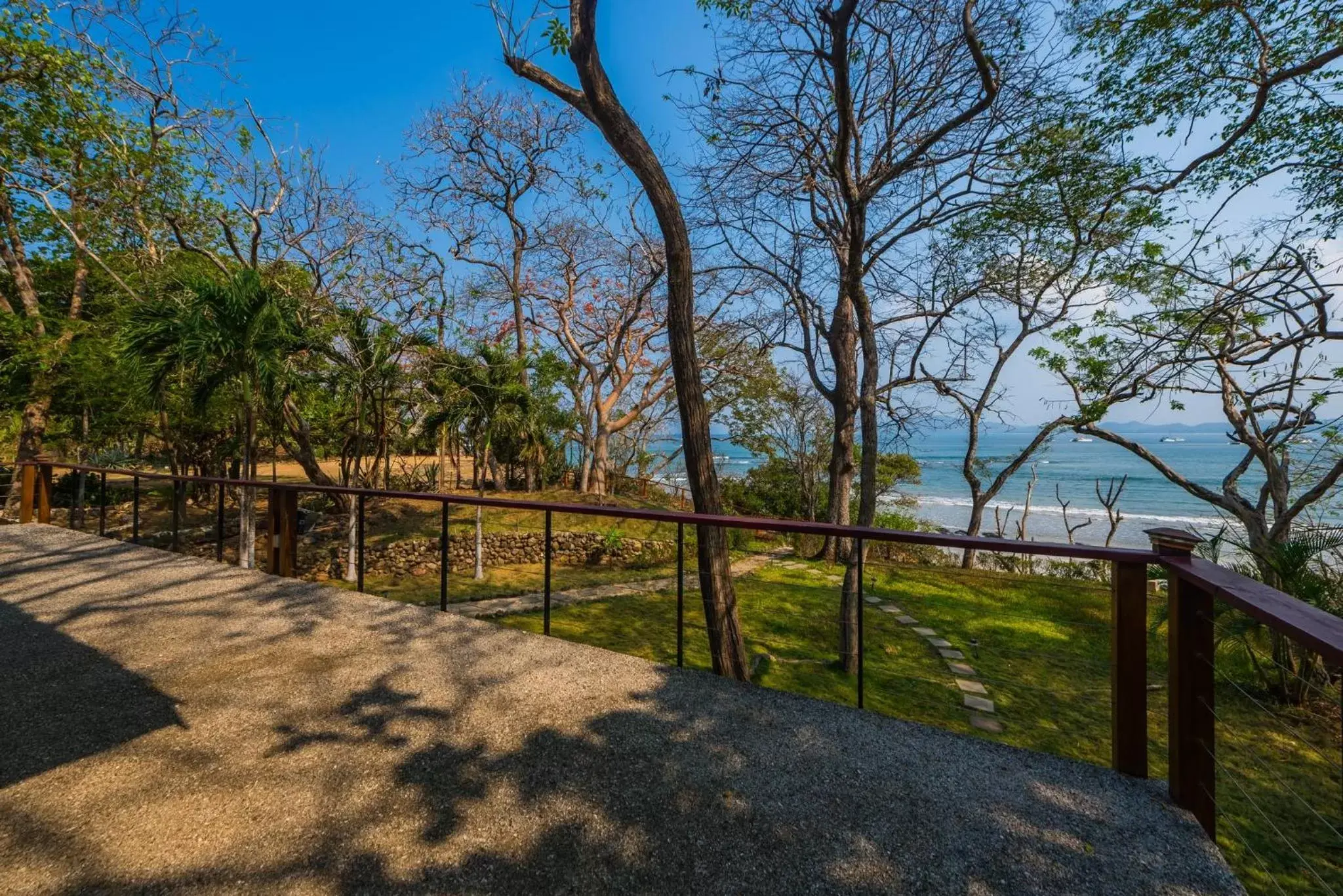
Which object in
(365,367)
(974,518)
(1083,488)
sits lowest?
(1083,488)

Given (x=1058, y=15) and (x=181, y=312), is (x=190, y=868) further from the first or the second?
(x=1058, y=15)

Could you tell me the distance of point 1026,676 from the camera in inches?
204

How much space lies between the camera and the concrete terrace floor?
1299mm

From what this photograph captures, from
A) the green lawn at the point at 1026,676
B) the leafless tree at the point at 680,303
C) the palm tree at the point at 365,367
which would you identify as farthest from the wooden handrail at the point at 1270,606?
the palm tree at the point at 365,367

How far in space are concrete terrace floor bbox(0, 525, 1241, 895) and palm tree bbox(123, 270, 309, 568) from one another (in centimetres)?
381

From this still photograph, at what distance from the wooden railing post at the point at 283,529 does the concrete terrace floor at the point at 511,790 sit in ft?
5.33

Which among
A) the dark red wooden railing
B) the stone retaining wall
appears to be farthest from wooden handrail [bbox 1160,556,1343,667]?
the stone retaining wall

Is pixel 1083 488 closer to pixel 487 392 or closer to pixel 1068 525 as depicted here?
pixel 1068 525

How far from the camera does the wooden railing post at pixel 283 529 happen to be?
13.9ft

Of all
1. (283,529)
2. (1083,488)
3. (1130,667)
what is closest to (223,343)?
(283,529)

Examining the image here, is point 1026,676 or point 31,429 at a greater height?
point 31,429

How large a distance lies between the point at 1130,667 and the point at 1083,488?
120 ft

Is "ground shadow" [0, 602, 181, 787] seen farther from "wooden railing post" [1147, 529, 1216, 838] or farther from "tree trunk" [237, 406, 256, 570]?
"wooden railing post" [1147, 529, 1216, 838]

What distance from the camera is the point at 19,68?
7.20 metres
